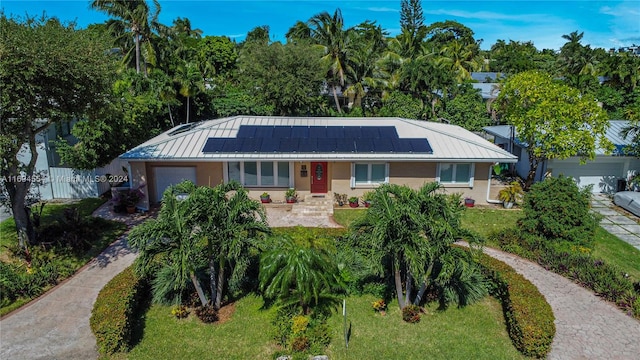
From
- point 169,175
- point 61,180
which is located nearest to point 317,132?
point 169,175

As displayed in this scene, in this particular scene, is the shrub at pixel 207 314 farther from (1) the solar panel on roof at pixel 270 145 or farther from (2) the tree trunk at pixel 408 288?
(1) the solar panel on roof at pixel 270 145

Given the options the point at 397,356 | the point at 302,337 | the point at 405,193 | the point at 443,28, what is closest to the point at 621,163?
the point at 405,193

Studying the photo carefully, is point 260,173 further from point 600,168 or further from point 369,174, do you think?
point 600,168

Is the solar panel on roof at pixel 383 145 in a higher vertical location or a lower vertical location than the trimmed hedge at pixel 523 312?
higher

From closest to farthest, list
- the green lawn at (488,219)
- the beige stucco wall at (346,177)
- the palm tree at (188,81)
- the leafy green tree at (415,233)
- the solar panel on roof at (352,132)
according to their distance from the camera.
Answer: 1. the leafy green tree at (415,233)
2. the green lawn at (488,219)
3. the beige stucco wall at (346,177)
4. the solar panel on roof at (352,132)
5. the palm tree at (188,81)

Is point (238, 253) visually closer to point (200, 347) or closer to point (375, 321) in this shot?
point (200, 347)

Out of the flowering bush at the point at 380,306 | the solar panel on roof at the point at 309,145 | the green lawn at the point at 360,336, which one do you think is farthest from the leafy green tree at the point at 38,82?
the flowering bush at the point at 380,306

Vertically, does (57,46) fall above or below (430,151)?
above

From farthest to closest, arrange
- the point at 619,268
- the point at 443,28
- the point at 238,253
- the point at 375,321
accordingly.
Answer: the point at 443,28, the point at 619,268, the point at 375,321, the point at 238,253

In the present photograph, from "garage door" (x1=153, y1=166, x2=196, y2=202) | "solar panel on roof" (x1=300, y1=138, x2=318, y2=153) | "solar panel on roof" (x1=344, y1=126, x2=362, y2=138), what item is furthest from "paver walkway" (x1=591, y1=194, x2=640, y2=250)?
"garage door" (x1=153, y1=166, x2=196, y2=202)
